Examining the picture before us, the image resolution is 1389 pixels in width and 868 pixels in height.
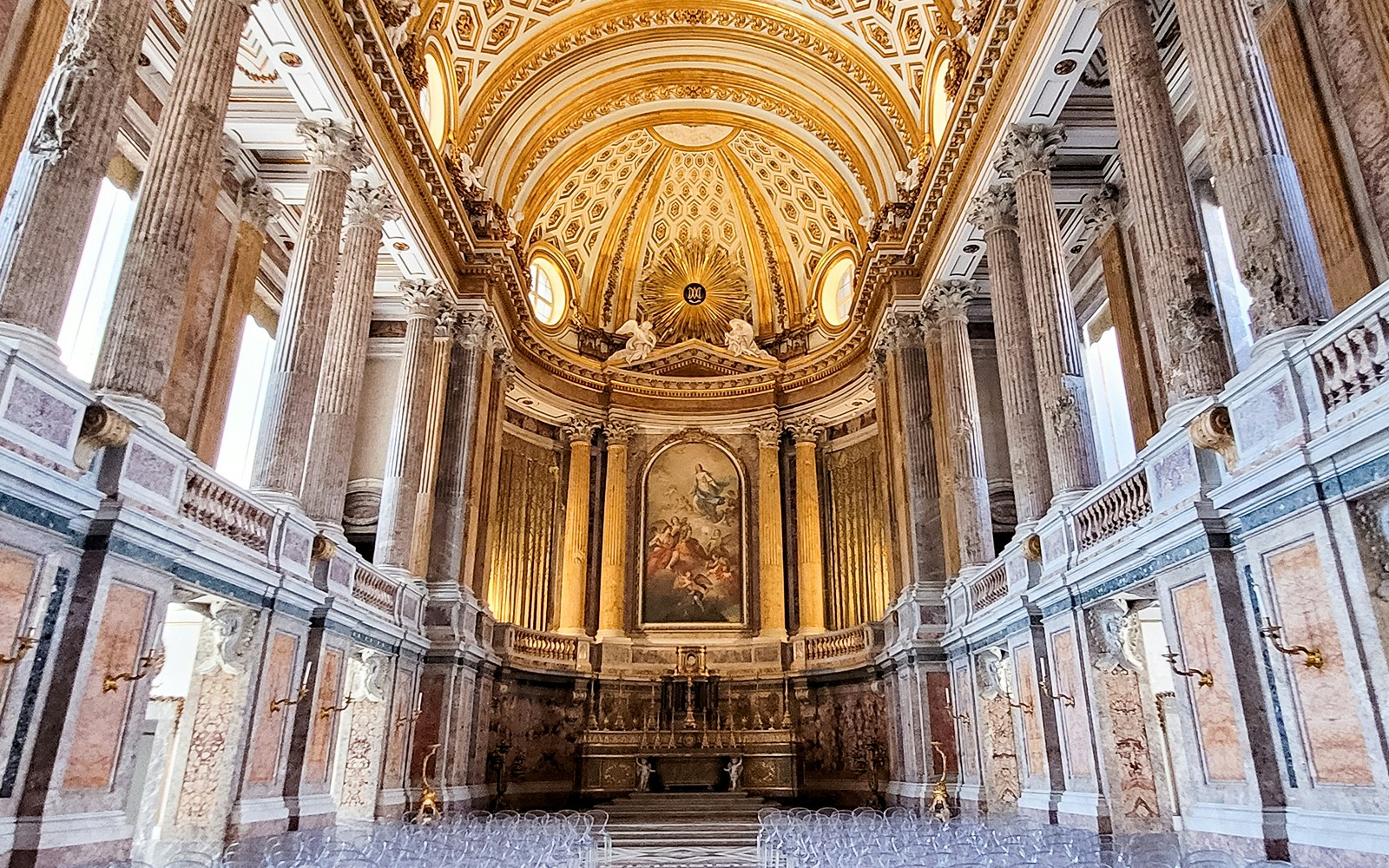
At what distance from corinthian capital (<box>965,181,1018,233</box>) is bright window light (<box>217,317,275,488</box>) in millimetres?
13648

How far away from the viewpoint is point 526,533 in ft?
81.7

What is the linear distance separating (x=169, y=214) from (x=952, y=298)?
1444 centimetres

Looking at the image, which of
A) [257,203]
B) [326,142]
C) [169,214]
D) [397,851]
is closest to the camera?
[397,851]

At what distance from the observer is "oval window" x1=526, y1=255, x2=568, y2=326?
26.2 m

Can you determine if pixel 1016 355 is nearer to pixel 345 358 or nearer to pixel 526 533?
pixel 345 358

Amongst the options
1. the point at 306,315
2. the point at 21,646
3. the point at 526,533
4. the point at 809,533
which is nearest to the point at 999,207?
the point at 306,315

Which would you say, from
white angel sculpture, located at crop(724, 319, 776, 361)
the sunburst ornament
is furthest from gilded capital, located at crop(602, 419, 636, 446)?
white angel sculpture, located at crop(724, 319, 776, 361)

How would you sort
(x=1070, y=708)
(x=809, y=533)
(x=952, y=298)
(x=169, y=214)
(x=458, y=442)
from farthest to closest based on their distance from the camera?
(x=809, y=533) < (x=458, y=442) < (x=952, y=298) < (x=1070, y=708) < (x=169, y=214)

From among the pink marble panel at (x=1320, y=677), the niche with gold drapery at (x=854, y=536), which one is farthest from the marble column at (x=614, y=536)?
the pink marble panel at (x=1320, y=677)

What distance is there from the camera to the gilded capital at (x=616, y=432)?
1035 inches

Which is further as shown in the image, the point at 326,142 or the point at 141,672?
the point at 326,142

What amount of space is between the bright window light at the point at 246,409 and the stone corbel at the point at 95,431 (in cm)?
965

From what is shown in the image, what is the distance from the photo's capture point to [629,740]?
22.7 m

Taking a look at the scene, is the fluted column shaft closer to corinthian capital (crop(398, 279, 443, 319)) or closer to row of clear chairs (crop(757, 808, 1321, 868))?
corinthian capital (crop(398, 279, 443, 319))
